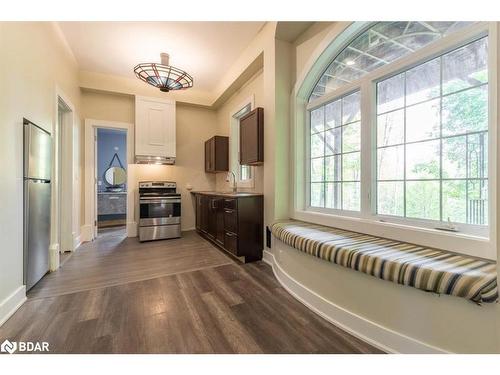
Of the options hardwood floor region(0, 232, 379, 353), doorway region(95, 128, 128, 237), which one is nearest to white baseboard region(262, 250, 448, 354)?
hardwood floor region(0, 232, 379, 353)

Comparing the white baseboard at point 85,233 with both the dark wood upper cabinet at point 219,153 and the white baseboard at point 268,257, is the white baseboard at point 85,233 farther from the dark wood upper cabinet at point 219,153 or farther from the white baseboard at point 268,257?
the white baseboard at point 268,257

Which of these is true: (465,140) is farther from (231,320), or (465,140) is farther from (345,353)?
(231,320)

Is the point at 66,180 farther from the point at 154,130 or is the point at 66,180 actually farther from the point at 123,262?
the point at 154,130

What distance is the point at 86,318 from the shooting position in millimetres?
1576

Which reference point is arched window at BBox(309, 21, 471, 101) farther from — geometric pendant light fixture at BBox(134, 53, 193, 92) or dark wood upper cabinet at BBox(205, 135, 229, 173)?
dark wood upper cabinet at BBox(205, 135, 229, 173)

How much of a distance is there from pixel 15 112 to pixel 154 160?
257 cm

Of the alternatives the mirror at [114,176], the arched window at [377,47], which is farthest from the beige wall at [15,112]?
the mirror at [114,176]

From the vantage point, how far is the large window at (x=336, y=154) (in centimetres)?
206

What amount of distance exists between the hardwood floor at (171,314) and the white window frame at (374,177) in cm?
81

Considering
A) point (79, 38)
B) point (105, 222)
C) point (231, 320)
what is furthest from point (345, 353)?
point (105, 222)

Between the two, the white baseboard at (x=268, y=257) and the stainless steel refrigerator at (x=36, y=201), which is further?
the white baseboard at (x=268, y=257)

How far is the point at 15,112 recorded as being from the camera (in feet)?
5.80

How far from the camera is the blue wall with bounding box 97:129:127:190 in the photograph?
20.9 feet
